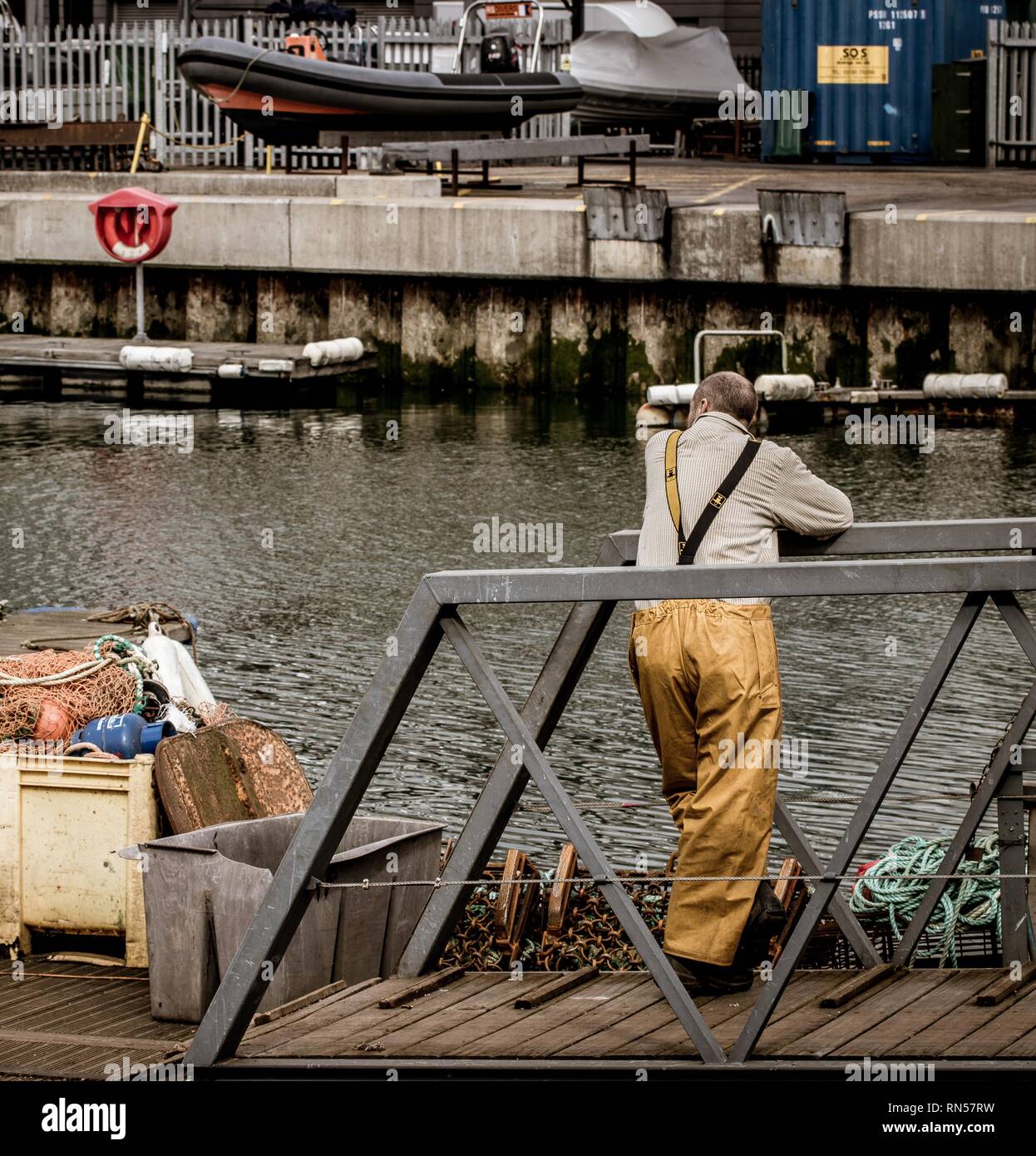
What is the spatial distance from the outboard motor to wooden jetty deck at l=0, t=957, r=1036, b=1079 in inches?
1009

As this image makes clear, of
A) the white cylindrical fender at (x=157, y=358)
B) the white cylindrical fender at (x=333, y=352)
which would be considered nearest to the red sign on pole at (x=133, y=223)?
the white cylindrical fender at (x=157, y=358)

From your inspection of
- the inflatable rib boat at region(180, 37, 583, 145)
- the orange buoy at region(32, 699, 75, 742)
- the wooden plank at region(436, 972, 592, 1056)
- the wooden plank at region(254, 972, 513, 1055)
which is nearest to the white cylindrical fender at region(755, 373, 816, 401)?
the inflatable rib boat at region(180, 37, 583, 145)

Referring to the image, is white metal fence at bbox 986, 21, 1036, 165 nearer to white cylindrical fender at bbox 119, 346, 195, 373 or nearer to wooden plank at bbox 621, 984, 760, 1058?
white cylindrical fender at bbox 119, 346, 195, 373

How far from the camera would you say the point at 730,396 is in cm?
598

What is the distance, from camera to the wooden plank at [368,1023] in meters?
5.49

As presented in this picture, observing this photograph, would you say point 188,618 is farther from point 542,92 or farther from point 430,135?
point 430,135

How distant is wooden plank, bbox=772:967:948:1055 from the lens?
5422 mm

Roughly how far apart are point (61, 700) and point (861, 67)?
24966 millimetres

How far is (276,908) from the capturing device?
5.26 meters

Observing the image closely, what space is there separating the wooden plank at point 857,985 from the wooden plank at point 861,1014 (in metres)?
0.02

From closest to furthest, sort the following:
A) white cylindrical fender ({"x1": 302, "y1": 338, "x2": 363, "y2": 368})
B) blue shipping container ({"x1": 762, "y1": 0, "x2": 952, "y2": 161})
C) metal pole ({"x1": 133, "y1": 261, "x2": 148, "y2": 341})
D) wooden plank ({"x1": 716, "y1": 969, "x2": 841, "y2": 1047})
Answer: wooden plank ({"x1": 716, "y1": 969, "x2": 841, "y2": 1047}), white cylindrical fender ({"x1": 302, "y1": 338, "x2": 363, "y2": 368}), metal pole ({"x1": 133, "y1": 261, "x2": 148, "y2": 341}), blue shipping container ({"x1": 762, "y1": 0, "x2": 952, "y2": 161})

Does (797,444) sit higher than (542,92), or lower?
lower

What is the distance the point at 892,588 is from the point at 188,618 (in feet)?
20.6
